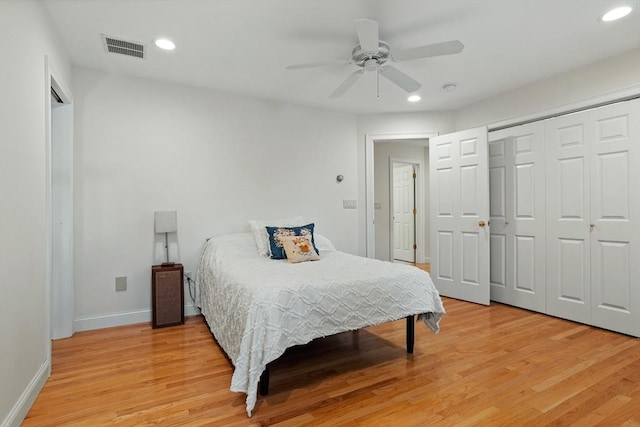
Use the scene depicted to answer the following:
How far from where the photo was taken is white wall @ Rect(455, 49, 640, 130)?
2959 mm

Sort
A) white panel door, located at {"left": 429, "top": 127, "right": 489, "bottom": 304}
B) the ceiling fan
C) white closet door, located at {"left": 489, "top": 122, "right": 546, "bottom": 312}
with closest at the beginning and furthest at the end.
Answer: the ceiling fan → white closet door, located at {"left": 489, "top": 122, "right": 546, "bottom": 312} → white panel door, located at {"left": 429, "top": 127, "right": 489, "bottom": 304}

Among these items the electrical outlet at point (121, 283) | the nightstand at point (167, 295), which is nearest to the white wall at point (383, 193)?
the nightstand at point (167, 295)

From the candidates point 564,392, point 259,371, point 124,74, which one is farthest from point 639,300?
point 124,74

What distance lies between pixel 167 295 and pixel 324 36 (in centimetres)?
268

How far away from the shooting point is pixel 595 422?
5.68ft

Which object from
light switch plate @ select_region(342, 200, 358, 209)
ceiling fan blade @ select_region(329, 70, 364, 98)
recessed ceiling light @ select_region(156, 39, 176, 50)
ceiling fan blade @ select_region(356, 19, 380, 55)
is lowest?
light switch plate @ select_region(342, 200, 358, 209)

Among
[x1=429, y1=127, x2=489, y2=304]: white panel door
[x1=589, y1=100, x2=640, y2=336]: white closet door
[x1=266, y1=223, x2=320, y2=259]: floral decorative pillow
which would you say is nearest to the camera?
[x1=589, y1=100, x2=640, y2=336]: white closet door

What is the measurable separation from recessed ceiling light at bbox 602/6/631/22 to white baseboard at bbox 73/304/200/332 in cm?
454

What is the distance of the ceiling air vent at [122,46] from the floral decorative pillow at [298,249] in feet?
6.57

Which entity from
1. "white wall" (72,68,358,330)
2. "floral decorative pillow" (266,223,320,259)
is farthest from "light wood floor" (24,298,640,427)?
"floral decorative pillow" (266,223,320,259)

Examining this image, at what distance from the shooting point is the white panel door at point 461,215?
154 inches

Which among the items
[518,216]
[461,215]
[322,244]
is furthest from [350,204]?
[518,216]

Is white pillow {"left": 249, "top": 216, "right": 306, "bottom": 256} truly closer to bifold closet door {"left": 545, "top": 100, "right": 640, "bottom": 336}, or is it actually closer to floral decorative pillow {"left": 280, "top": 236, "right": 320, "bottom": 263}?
floral decorative pillow {"left": 280, "top": 236, "right": 320, "bottom": 263}

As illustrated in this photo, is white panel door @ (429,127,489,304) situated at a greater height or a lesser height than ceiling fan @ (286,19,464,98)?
lesser
